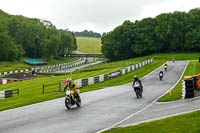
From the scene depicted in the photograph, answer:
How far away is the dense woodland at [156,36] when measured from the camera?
97688 mm

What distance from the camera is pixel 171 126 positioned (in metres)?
9.64

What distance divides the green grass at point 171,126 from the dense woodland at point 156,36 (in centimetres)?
8837

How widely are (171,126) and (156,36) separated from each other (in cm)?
9482

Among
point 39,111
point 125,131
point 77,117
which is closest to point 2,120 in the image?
point 39,111

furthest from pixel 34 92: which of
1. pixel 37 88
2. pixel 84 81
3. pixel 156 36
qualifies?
pixel 156 36

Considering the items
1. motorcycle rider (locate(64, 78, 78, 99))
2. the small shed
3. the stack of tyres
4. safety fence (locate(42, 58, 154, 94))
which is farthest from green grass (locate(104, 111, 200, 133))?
the small shed

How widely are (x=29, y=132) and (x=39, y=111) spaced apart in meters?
5.08

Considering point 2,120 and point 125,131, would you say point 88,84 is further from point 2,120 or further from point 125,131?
point 125,131

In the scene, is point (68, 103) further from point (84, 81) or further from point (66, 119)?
point (84, 81)

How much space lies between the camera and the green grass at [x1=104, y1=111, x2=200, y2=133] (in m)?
8.97

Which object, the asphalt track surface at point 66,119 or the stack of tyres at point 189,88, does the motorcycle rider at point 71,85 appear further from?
the stack of tyres at point 189,88

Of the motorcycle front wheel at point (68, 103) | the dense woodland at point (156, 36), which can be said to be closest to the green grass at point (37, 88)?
the motorcycle front wheel at point (68, 103)

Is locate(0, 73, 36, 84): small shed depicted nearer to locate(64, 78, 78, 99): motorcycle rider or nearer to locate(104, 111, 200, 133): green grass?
locate(64, 78, 78, 99): motorcycle rider

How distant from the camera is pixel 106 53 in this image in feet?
338
